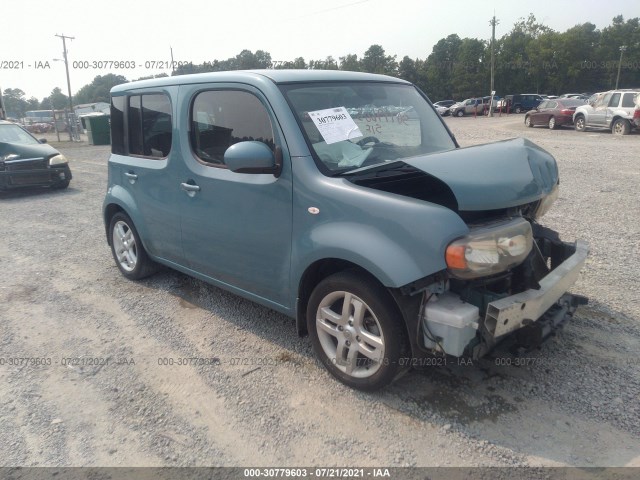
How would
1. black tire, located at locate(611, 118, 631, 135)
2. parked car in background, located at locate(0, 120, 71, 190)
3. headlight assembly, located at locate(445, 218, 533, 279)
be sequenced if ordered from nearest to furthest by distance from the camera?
headlight assembly, located at locate(445, 218, 533, 279) → parked car in background, located at locate(0, 120, 71, 190) → black tire, located at locate(611, 118, 631, 135)

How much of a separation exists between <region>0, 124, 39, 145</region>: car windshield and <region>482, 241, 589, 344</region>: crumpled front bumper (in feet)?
38.6

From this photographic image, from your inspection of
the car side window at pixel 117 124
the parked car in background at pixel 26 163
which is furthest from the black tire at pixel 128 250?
the parked car in background at pixel 26 163

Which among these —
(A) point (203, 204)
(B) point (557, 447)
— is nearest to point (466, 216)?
(B) point (557, 447)

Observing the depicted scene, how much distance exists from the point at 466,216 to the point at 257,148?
4.49 ft

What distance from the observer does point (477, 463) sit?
2.50 m

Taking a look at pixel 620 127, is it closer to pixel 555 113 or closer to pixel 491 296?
pixel 555 113

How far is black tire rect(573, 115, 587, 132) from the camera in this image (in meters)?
→ 21.4

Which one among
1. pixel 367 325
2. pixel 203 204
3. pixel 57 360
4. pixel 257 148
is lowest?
pixel 57 360

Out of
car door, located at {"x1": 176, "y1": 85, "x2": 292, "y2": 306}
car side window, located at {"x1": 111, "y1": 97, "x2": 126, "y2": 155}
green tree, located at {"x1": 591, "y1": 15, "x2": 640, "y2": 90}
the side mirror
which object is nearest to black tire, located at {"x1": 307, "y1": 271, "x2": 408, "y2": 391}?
car door, located at {"x1": 176, "y1": 85, "x2": 292, "y2": 306}

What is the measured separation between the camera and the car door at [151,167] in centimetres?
419

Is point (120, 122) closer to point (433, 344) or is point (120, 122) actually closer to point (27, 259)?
point (27, 259)

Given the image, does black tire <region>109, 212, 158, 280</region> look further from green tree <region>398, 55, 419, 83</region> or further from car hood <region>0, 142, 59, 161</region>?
green tree <region>398, 55, 419, 83</region>

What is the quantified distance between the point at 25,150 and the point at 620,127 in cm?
2021

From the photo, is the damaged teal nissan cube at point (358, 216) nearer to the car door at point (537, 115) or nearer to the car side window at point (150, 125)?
the car side window at point (150, 125)
